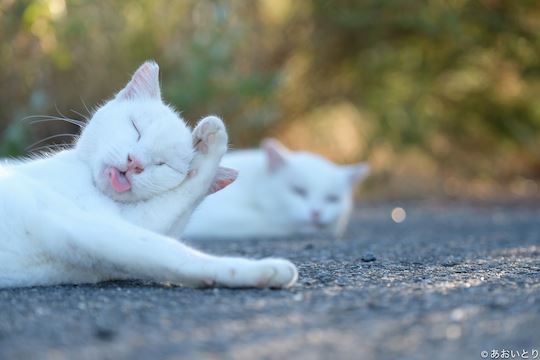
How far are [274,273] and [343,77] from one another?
22.4 ft

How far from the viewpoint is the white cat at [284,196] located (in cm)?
616

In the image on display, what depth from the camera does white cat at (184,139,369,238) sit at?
6.16 metres

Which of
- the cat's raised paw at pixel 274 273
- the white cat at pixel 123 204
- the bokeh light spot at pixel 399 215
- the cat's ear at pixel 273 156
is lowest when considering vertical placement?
the cat's raised paw at pixel 274 273

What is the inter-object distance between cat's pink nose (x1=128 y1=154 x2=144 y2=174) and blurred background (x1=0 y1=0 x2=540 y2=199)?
11.9ft

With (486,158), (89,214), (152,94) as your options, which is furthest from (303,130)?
(89,214)

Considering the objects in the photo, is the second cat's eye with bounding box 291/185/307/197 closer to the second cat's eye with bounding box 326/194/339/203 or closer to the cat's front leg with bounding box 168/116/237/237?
the second cat's eye with bounding box 326/194/339/203

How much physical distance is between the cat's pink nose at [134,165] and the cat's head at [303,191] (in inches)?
120

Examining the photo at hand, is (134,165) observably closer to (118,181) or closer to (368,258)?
(118,181)

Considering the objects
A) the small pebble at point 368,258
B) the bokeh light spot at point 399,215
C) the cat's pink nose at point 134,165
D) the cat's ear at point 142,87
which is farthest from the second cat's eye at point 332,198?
the cat's pink nose at point 134,165

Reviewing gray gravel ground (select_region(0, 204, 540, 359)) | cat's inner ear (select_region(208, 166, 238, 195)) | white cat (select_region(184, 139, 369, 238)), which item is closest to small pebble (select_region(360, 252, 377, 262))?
gray gravel ground (select_region(0, 204, 540, 359))

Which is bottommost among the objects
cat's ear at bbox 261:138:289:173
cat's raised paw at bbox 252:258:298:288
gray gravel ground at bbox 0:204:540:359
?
gray gravel ground at bbox 0:204:540:359

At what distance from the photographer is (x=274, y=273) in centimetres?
281

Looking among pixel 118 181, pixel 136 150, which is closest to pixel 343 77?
pixel 136 150

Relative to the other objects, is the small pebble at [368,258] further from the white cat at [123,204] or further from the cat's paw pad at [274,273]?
the cat's paw pad at [274,273]
